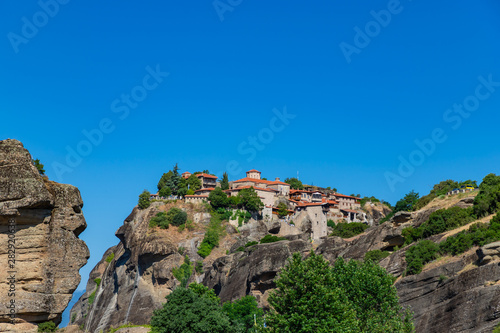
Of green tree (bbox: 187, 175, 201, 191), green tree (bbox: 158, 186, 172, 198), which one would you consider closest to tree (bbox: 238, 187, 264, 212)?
green tree (bbox: 187, 175, 201, 191)

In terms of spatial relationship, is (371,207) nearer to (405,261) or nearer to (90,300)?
(90,300)

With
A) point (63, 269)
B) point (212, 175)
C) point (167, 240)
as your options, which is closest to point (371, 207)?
point (212, 175)

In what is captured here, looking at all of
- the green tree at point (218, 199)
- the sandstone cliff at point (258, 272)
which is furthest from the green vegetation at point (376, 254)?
the green tree at point (218, 199)

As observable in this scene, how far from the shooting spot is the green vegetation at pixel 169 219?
125025 millimetres

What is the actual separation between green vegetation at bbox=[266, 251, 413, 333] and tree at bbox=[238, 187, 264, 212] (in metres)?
85.2

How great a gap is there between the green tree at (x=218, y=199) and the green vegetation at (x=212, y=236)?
2.17 meters

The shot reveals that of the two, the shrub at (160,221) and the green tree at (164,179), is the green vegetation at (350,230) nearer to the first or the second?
the shrub at (160,221)

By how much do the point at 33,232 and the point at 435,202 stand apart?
Result: 80.9 meters

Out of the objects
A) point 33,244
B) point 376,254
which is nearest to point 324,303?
point 33,244

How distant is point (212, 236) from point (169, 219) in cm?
1030

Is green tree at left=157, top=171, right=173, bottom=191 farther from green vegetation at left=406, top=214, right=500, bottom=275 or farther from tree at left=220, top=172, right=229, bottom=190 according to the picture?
green vegetation at left=406, top=214, right=500, bottom=275

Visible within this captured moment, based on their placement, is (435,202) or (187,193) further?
(187,193)

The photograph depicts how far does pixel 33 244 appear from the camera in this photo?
21.9 m

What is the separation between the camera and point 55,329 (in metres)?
21.9
